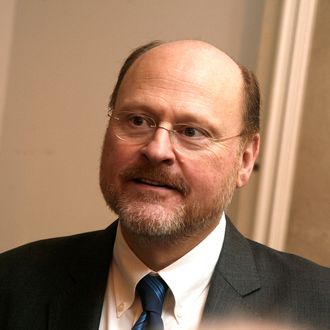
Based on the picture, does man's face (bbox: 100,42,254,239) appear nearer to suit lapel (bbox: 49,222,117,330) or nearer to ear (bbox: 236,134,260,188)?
ear (bbox: 236,134,260,188)

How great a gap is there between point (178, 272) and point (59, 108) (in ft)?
2.84

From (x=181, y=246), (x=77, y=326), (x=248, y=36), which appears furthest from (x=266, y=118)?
(x=77, y=326)

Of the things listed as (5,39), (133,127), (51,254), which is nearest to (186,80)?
(133,127)

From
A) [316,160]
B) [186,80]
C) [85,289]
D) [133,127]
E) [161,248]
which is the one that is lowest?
[85,289]

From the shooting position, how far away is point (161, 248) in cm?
91

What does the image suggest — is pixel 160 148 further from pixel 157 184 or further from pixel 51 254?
pixel 51 254

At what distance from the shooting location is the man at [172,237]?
0.86 meters

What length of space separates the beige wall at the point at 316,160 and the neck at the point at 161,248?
18.5 inches

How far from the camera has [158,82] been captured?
0.90 meters

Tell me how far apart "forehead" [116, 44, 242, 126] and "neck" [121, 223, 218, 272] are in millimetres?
280

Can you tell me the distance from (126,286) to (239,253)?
273mm

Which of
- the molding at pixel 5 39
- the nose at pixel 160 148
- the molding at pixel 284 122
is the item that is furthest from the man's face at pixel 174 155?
the molding at pixel 5 39

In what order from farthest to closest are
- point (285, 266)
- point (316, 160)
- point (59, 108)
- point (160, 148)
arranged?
point (59, 108)
point (316, 160)
point (285, 266)
point (160, 148)

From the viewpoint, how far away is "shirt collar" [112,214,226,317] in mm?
889
